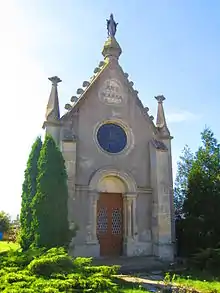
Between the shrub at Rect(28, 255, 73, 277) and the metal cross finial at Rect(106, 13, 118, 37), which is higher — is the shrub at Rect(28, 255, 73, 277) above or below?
below

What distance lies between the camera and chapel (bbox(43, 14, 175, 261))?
1504 cm

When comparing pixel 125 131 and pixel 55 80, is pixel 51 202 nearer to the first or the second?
pixel 125 131

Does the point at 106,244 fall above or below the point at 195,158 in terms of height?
below

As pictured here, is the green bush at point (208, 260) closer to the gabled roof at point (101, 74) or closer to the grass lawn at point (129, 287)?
the grass lawn at point (129, 287)

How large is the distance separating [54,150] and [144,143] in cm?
572

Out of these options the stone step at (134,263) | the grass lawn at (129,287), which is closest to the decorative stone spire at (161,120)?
the stone step at (134,263)

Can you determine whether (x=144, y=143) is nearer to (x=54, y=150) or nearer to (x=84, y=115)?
(x=84, y=115)

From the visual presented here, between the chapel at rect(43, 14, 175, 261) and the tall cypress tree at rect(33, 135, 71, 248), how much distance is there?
1.80 m

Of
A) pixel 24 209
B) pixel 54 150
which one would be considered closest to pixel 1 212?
pixel 24 209

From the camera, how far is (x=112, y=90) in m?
17.3

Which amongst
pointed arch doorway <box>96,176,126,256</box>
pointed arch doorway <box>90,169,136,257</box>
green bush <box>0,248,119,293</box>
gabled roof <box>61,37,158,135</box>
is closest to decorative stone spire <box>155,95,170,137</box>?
gabled roof <box>61,37,158,135</box>

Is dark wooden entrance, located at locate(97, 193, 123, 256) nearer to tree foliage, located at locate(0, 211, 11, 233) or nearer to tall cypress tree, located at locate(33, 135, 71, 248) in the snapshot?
tall cypress tree, located at locate(33, 135, 71, 248)

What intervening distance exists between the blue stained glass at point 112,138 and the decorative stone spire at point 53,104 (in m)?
2.32

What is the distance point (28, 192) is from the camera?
571 inches
